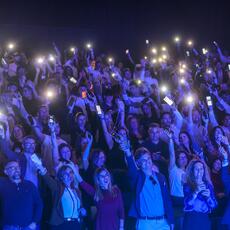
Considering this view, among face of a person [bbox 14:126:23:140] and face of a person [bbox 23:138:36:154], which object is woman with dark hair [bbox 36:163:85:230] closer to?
face of a person [bbox 23:138:36:154]

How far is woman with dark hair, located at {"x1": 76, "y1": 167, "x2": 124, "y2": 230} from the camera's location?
6.15 m

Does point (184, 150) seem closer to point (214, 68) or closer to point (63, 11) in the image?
point (214, 68)

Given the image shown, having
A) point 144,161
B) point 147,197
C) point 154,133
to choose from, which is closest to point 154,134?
point 154,133

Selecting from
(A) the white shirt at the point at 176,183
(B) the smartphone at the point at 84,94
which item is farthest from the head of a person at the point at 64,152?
(B) the smartphone at the point at 84,94

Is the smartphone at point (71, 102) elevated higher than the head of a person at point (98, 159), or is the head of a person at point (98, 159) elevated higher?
the smartphone at point (71, 102)

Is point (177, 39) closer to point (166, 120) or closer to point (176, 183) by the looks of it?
point (166, 120)

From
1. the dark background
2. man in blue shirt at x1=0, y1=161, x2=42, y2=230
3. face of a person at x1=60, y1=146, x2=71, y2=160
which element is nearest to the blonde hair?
man in blue shirt at x1=0, y1=161, x2=42, y2=230

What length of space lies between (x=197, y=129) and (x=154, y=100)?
186 centimetres

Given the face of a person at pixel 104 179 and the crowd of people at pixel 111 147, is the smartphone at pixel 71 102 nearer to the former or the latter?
the crowd of people at pixel 111 147

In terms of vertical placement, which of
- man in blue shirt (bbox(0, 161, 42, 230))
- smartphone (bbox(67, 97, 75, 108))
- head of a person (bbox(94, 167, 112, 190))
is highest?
smartphone (bbox(67, 97, 75, 108))

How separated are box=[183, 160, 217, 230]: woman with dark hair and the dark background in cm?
1085

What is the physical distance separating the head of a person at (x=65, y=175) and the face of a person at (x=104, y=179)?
0.38m

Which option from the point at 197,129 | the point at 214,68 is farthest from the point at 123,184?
the point at 214,68

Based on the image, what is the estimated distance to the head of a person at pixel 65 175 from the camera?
244 inches
